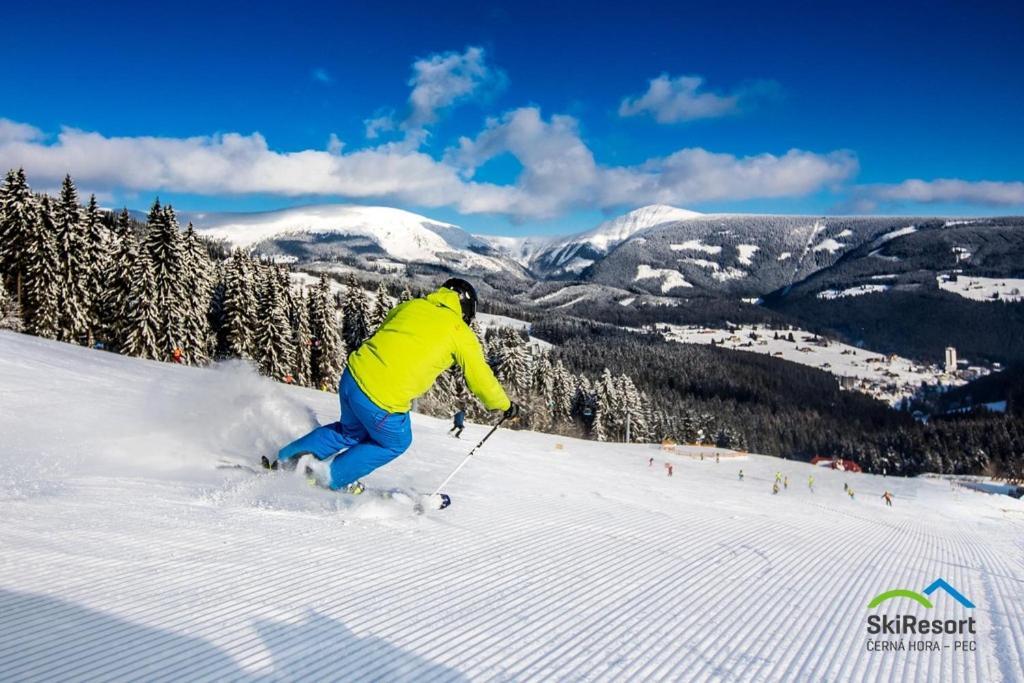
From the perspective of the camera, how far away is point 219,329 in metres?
44.4

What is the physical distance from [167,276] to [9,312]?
8.57 meters

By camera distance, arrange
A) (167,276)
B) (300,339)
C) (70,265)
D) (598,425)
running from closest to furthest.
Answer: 1. (70,265)
2. (167,276)
3. (300,339)
4. (598,425)

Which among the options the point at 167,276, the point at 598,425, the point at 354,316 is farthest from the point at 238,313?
the point at 598,425

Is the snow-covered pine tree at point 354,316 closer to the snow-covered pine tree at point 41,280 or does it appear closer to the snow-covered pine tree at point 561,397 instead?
the snow-covered pine tree at point 41,280

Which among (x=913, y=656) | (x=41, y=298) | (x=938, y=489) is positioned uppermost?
(x=41, y=298)

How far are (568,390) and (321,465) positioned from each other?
69.4 metres

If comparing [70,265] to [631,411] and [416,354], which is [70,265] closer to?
[416,354]

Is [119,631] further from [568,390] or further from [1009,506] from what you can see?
[568,390]

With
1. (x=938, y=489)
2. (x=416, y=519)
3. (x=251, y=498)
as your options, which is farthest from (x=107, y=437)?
(x=938, y=489)

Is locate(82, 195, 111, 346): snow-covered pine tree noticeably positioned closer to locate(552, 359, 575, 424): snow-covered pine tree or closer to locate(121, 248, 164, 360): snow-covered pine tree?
locate(121, 248, 164, 360): snow-covered pine tree

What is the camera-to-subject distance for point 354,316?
54.0 metres

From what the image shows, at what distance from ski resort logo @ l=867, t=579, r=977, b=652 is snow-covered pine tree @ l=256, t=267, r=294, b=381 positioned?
42163mm

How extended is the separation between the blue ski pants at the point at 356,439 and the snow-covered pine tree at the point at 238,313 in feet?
128

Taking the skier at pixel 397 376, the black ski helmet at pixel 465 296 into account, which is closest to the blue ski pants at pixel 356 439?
the skier at pixel 397 376
